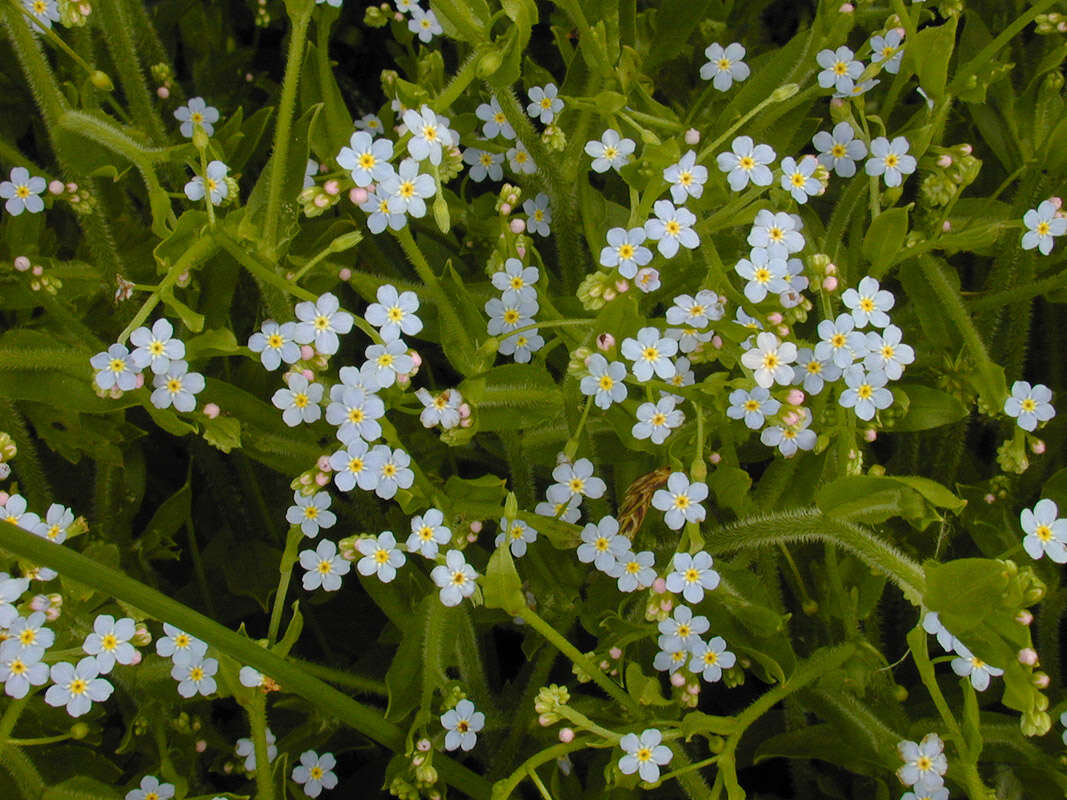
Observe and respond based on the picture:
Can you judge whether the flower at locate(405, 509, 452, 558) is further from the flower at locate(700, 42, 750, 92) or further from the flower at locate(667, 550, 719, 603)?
the flower at locate(700, 42, 750, 92)

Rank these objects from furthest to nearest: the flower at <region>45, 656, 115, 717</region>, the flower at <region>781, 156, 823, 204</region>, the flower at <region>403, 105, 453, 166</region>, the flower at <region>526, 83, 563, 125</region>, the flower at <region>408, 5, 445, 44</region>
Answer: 1. the flower at <region>408, 5, 445, 44</region>
2. the flower at <region>526, 83, 563, 125</region>
3. the flower at <region>781, 156, 823, 204</region>
4. the flower at <region>45, 656, 115, 717</region>
5. the flower at <region>403, 105, 453, 166</region>

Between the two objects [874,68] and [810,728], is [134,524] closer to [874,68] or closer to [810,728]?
[810,728]

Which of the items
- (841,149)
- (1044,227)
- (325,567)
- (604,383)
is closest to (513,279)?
(604,383)

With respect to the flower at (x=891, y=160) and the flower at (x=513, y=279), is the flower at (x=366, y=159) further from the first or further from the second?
the flower at (x=891, y=160)

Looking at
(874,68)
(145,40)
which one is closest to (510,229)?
(874,68)

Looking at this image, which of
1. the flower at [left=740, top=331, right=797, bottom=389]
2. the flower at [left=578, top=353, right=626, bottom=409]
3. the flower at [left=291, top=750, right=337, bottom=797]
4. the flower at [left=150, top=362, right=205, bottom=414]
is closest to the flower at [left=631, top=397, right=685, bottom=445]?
the flower at [left=578, top=353, right=626, bottom=409]

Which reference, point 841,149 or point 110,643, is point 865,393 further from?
point 110,643
